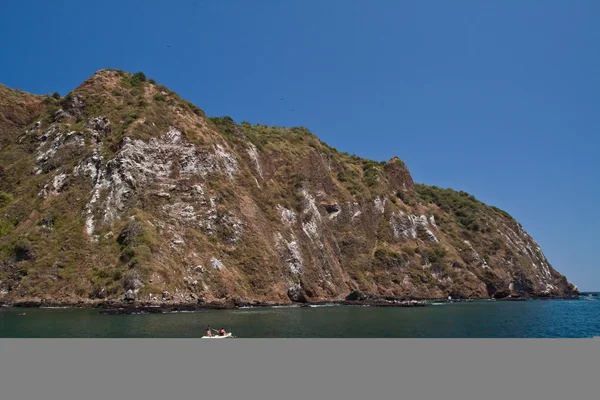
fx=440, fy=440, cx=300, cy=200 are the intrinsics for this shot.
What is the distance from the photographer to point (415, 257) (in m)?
110

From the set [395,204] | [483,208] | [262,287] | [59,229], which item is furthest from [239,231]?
[483,208]

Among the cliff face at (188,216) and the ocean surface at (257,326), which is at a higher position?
the cliff face at (188,216)

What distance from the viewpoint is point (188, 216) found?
2980 inches

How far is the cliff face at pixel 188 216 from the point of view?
64812 millimetres

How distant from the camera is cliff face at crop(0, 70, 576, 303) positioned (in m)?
64.8

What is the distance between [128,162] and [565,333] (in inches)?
2662

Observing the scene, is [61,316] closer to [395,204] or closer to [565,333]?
[565,333]

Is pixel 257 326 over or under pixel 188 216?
under

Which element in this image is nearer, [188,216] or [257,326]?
[257,326]

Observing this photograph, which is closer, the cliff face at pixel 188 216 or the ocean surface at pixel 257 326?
the ocean surface at pixel 257 326

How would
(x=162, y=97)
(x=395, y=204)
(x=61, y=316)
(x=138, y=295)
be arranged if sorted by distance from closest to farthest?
(x=61, y=316) < (x=138, y=295) < (x=162, y=97) < (x=395, y=204)

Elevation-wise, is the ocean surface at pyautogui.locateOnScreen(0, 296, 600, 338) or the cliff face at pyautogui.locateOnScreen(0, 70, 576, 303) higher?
the cliff face at pyautogui.locateOnScreen(0, 70, 576, 303)

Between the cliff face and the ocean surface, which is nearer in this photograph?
the ocean surface

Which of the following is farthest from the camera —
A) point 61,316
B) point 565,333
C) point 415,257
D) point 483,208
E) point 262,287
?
point 483,208
